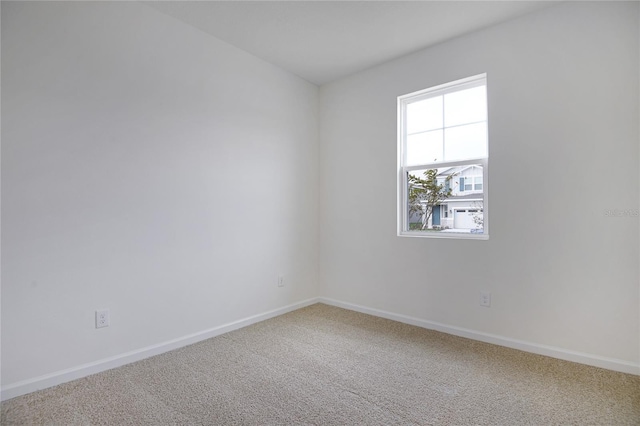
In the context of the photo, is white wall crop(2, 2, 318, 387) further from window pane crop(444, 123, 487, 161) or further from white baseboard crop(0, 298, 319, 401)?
window pane crop(444, 123, 487, 161)

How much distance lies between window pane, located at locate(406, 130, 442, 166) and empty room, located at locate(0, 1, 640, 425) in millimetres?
20

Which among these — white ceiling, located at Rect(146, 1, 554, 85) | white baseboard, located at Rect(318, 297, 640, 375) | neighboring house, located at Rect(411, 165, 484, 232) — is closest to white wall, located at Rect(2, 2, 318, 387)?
white ceiling, located at Rect(146, 1, 554, 85)

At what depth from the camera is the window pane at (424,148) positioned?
3.04m

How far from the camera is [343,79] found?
3.67 metres

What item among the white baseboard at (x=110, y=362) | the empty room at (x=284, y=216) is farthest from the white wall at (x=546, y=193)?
the white baseboard at (x=110, y=362)

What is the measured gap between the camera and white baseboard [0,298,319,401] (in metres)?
1.86

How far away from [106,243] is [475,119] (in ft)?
9.94

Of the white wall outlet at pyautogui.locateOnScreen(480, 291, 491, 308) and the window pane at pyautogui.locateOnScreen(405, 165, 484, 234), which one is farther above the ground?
the window pane at pyautogui.locateOnScreen(405, 165, 484, 234)

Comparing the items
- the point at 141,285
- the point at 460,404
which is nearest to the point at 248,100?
the point at 141,285

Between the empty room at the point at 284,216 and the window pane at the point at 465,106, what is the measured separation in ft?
0.06

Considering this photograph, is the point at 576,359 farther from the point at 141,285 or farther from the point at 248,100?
the point at 248,100

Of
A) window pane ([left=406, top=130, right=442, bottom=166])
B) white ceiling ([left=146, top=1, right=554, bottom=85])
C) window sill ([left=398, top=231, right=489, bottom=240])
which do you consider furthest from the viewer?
window pane ([left=406, top=130, right=442, bottom=166])

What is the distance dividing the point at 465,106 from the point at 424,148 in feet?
1.64

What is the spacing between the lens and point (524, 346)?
2.47 meters
